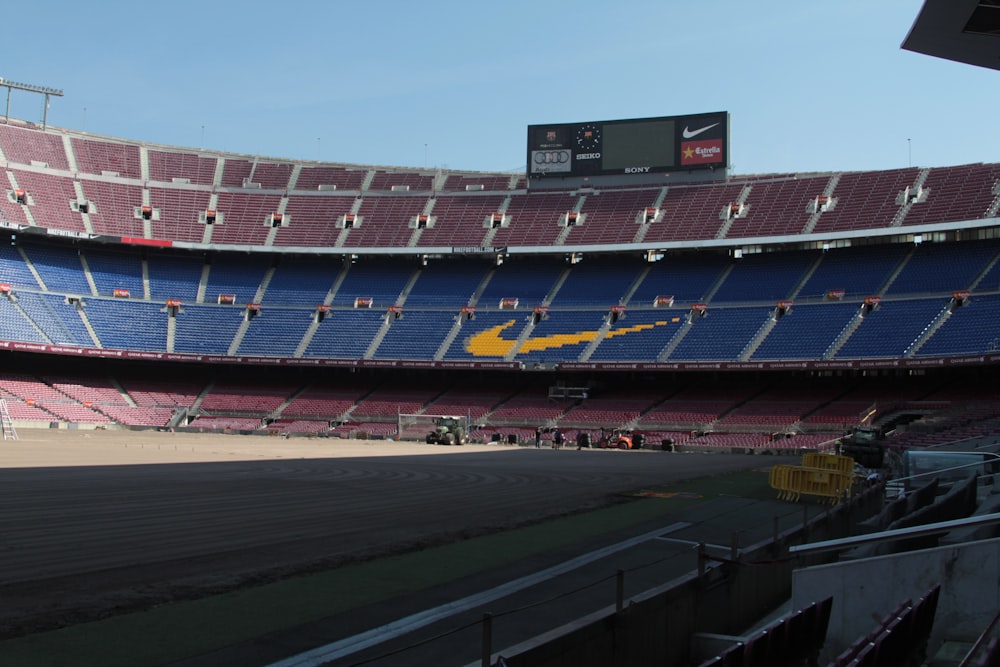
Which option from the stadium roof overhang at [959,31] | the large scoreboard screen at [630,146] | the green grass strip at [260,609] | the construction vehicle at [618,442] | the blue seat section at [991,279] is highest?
the large scoreboard screen at [630,146]

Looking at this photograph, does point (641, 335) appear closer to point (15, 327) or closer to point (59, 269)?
point (15, 327)

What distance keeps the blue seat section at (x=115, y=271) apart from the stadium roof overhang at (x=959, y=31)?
66.3 meters

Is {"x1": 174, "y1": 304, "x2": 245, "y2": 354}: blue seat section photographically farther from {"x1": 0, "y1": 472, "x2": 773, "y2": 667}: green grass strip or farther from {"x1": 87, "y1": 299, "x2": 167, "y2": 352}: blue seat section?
{"x1": 0, "y1": 472, "x2": 773, "y2": 667}: green grass strip

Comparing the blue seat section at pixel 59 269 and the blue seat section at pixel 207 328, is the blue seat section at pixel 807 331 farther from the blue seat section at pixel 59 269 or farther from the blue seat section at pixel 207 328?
the blue seat section at pixel 59 269

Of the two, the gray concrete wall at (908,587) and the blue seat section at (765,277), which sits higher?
the blue seat section at (765,277)

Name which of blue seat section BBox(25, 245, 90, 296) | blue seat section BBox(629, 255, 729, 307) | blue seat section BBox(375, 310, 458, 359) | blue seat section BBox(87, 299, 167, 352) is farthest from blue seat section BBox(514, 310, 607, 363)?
blue seat section BBox(25, 245, 90, 296)

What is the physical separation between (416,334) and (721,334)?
23.8m

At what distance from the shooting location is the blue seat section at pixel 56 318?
62.8 metres

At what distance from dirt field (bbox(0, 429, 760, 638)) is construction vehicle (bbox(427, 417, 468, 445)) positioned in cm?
1931

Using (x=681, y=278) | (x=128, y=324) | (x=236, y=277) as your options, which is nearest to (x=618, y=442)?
(x=681, y=278)

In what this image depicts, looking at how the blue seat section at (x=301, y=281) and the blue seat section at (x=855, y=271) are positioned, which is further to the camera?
the blue seat section at (x=301, y=281)

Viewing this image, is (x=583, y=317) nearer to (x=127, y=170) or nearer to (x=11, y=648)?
(x=127, y=170)

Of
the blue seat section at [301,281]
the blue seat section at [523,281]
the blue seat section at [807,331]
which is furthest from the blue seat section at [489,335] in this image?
the blue seat section at [807,331]

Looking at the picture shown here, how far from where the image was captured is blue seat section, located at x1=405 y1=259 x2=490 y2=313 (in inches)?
2758
